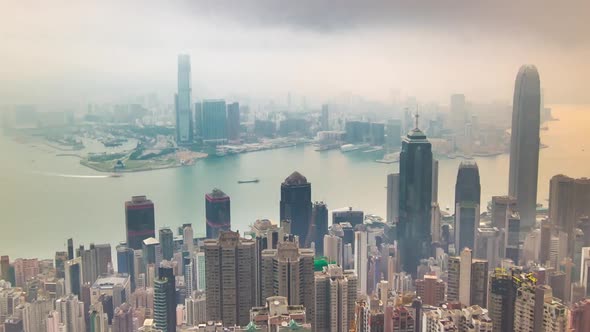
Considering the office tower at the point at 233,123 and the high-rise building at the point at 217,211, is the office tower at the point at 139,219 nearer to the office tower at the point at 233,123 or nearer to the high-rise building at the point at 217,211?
the high-rise building at the point at 217,211

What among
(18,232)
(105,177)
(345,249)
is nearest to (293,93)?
(345,249)

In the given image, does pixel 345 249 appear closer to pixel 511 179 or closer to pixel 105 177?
pixel 511 179

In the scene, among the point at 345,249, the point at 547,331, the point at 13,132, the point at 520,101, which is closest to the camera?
the point at 547,331

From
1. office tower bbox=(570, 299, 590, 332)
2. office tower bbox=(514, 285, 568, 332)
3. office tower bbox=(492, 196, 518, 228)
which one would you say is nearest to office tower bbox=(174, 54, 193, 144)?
office tower bbox=(492, 196, 518, 228)

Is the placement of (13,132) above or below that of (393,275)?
above

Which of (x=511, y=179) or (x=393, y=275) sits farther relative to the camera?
(x=511, y=179)

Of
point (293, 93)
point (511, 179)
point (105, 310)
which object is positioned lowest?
point (105, 310)

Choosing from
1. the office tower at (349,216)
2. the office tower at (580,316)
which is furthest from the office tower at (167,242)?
the office tower at (580,316)
